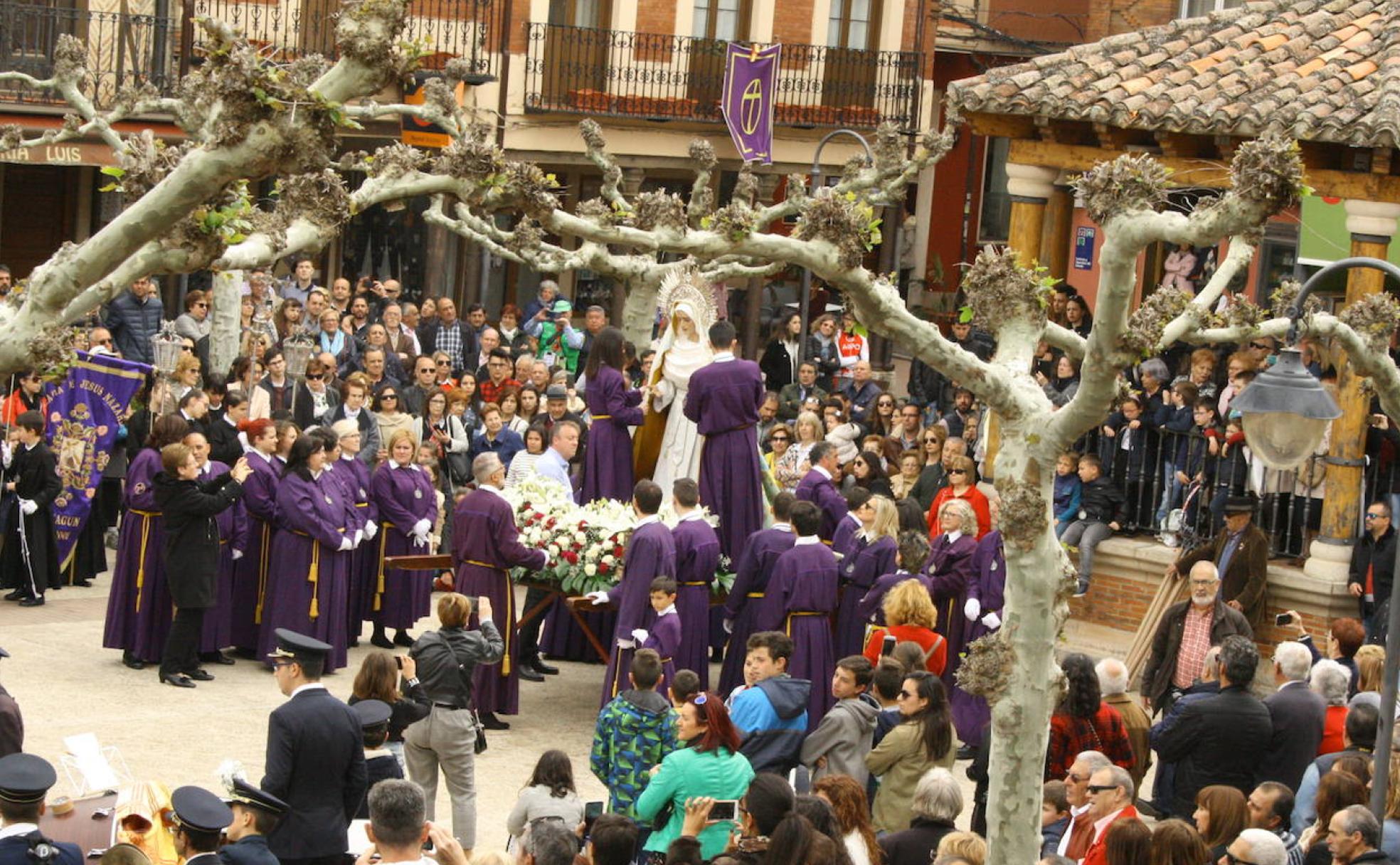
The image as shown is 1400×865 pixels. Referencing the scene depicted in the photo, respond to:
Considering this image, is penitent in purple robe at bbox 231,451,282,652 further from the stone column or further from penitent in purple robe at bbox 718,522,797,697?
the stone column

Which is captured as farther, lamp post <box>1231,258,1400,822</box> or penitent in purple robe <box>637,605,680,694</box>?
penitent in purple robe <box>637,605,680,694</box>

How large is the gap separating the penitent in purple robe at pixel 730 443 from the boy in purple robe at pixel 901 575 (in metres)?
1.46

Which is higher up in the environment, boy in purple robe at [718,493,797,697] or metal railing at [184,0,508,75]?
metal railing at [184,0,508,75]

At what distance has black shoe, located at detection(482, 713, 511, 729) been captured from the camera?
14.9m

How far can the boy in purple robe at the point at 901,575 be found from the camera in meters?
14.4

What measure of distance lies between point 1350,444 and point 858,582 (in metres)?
4.51

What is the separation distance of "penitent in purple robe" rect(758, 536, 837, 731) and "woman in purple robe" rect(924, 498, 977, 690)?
800 mm

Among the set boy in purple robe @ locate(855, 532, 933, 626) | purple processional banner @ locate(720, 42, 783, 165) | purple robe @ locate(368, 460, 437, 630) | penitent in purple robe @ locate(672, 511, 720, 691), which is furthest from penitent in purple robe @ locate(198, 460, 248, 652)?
purple processional banner @ locate(720, 42, 783, 165)

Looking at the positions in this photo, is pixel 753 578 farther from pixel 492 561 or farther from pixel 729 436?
pixel 492 561

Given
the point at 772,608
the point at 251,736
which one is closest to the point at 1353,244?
the point at 772,608

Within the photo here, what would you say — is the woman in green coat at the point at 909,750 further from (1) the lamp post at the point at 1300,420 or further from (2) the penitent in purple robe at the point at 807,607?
(2) the penitent in purple robe at the point at 807,607

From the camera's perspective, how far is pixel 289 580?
15.5 metres

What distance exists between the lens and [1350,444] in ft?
55.9

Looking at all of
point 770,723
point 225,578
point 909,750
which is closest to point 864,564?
point 770,723
